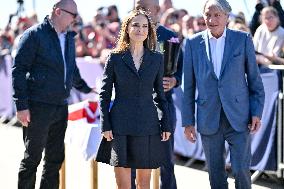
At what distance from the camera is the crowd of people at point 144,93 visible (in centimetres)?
482

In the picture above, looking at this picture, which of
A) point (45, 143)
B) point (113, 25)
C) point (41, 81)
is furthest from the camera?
point (113, 25)

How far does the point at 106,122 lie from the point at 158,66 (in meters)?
0.59

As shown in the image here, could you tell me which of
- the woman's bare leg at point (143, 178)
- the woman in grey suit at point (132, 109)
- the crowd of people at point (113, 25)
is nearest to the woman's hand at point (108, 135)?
the woman in grey suit at point (132, 109)

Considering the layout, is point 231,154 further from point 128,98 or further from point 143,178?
point 128,98

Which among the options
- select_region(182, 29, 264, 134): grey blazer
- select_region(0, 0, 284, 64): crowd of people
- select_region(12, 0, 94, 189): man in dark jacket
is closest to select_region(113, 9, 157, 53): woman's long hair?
select_region(182, 29, 264, 134): grey blazer

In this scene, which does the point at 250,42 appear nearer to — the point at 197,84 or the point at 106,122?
the point at 197,84

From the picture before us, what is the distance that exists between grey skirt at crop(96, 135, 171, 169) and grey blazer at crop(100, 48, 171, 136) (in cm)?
6

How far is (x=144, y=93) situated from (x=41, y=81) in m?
1.07

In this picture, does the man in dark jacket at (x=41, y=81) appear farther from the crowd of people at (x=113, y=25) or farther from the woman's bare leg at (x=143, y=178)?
the crowd of people at (x=113, y=25)

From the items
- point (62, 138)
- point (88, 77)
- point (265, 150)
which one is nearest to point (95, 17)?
point (88, 77)

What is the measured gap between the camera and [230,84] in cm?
497

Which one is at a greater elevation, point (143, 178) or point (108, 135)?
point (108, 135)

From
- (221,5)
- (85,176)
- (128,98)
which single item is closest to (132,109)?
(128,98)

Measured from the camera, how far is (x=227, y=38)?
4996mm
